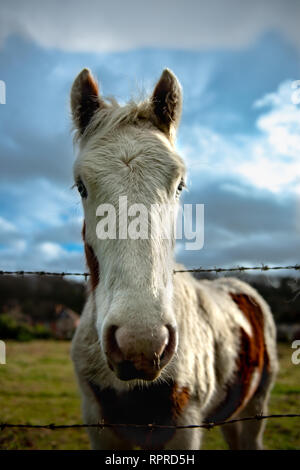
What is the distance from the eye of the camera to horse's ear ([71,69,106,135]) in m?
2.79

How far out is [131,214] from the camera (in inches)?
77.7

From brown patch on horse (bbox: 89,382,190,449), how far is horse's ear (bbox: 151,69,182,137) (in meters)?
2.09

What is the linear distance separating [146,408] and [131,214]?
1.56m

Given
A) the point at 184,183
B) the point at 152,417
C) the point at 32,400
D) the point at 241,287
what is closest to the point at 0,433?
the point at 32,400

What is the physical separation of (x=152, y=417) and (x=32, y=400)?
7673mm

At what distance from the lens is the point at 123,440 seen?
9.36 feet

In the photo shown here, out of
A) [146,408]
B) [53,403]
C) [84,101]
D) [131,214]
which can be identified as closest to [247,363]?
[146,408]

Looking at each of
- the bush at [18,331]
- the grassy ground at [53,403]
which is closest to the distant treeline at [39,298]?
the bush at [18,331]

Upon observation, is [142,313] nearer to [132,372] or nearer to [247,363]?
[132,372]

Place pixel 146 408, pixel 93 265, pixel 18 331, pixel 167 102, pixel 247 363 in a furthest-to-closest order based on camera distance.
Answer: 1. pixel 18 331
2. pixel 247 363
3. pixel 167 102
4. pixel 146 408
5. pixel 93 265

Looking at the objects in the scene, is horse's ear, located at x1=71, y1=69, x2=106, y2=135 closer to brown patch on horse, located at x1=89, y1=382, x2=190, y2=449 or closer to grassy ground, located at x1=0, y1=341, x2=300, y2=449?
brown patch on horse, located at x1=89, y1=382, x2=190, y2=449

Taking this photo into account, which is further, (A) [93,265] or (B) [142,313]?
(A) [93,265]
